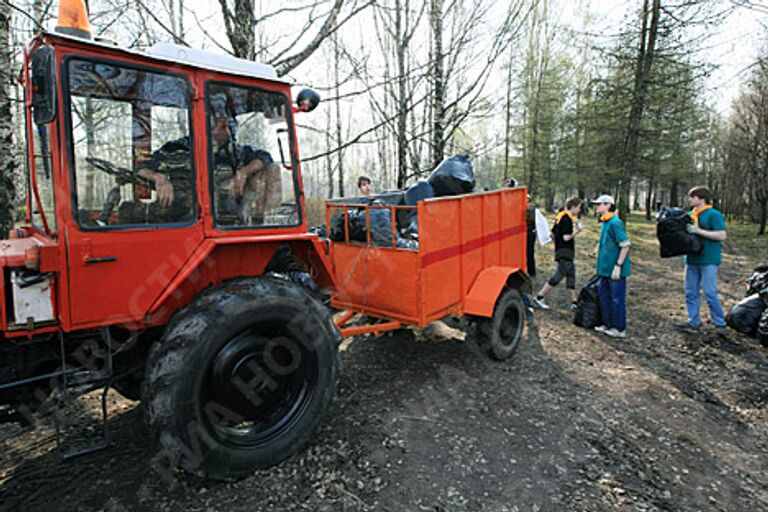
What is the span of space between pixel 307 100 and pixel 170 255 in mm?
1407

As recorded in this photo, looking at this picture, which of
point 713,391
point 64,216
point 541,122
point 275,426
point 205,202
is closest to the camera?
point 64,216

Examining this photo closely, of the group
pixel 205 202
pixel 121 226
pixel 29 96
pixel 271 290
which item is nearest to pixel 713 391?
pixel 271 290

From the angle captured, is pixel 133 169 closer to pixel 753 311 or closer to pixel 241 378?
pixel 241 378

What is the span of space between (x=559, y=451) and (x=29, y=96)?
13.8 feet

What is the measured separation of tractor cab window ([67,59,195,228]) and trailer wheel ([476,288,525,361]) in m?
3.23

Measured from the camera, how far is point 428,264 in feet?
13.6

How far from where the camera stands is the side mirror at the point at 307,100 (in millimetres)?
3209

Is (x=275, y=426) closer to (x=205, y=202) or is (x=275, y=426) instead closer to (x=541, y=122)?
(x=205, y=202)

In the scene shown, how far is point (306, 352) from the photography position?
10.4 feet

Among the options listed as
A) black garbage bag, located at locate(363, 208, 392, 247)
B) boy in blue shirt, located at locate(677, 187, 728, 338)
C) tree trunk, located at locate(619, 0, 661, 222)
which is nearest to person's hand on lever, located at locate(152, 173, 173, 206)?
black garbage bag, located at locate(363, 208, 392, 247)

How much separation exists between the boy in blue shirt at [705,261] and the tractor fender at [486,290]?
2873mm

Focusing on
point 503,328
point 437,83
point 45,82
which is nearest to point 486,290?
point 503,328

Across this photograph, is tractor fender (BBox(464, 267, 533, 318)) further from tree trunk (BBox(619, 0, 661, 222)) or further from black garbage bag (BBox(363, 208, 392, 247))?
tree trunk (BBox(619, 0, 661, 222))

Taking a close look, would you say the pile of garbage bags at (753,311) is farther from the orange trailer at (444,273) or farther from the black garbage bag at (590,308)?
the orange trailer at (444,273)
